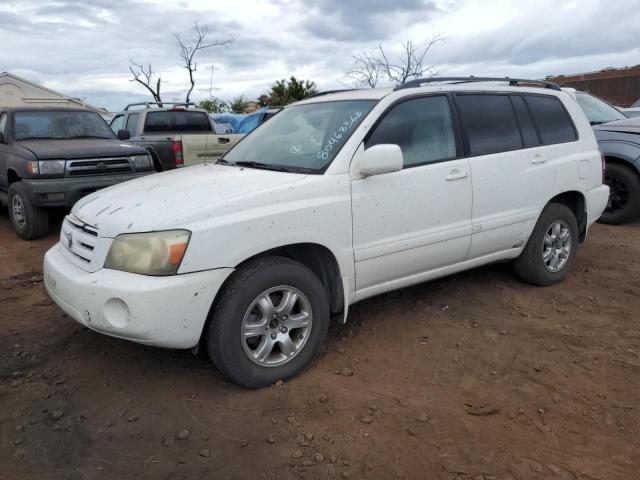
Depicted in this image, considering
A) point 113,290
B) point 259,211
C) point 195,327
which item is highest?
point 259,211

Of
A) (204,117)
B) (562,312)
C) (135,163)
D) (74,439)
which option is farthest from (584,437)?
(204,117)

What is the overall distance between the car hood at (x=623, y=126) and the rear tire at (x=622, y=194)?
0.57 m

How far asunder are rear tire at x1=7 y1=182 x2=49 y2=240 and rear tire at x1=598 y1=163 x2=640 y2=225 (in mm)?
7340

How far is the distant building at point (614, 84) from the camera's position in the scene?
21.5 m

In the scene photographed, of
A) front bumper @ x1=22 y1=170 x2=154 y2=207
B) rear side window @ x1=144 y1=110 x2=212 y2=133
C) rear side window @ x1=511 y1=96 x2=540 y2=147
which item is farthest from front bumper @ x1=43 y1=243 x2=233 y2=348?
rear side window @ x1=144 y1=110 x2=212 y2=133

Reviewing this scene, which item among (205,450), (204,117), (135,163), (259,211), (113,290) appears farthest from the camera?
(204,117)

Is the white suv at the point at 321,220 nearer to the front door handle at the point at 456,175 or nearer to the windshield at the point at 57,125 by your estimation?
the front door handle at the point at 456,175

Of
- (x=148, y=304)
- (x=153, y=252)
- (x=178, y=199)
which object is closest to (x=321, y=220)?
(x=178, y=199)

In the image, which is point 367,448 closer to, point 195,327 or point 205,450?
point 205,450

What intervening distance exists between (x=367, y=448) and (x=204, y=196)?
1611mm

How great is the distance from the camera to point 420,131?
153 inches

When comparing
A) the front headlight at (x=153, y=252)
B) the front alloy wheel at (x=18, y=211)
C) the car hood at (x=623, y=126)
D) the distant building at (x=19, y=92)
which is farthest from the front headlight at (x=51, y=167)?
the distant building at (x=19, y=92)

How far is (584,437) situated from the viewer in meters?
2.71

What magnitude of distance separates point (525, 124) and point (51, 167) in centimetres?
528
